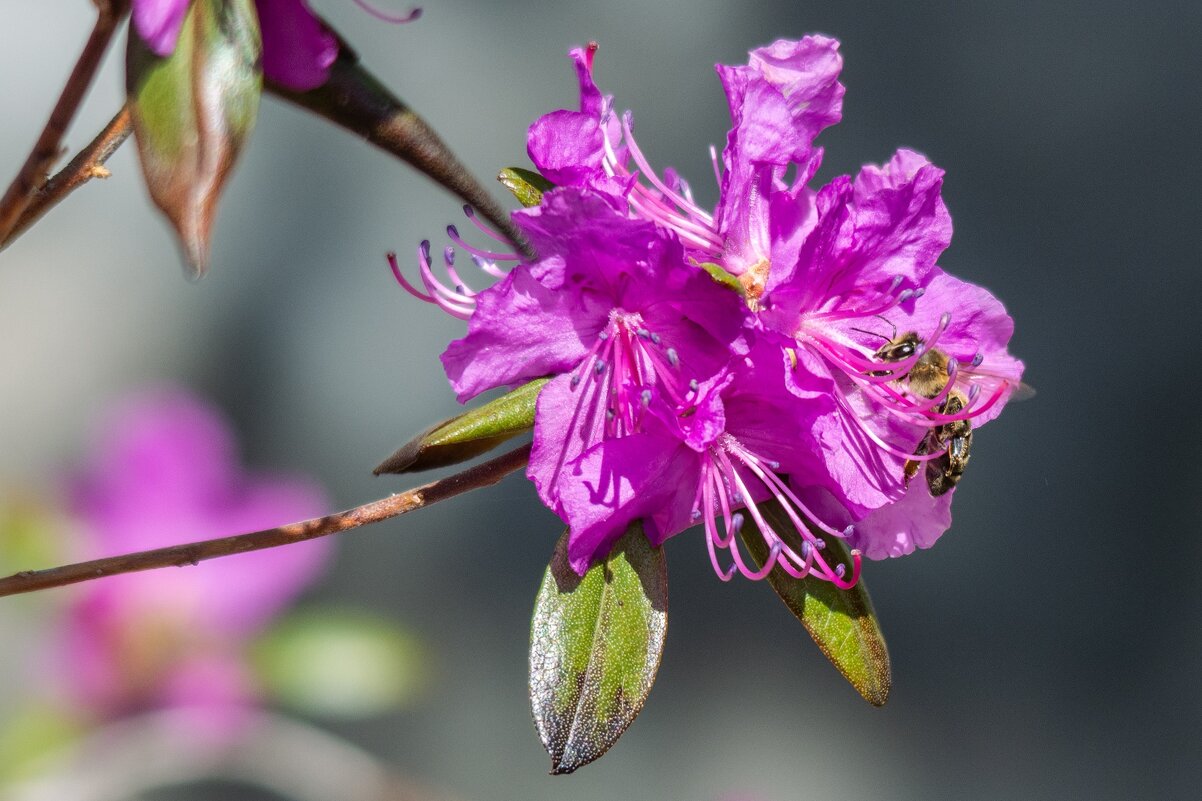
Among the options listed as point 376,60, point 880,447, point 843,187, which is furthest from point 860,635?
point 376,60

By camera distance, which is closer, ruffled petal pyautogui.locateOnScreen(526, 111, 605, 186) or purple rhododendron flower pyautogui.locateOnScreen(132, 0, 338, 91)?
purple rhododendron flower pyautogui.locateOnScreen(132, 0, 338, 91)

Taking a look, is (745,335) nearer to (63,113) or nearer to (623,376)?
(623,376)

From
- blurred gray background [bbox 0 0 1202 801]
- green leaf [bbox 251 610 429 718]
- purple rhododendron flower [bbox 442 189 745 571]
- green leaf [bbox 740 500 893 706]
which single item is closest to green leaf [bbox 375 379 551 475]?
purple rhododendron flower [bbox 442 189 745 571]

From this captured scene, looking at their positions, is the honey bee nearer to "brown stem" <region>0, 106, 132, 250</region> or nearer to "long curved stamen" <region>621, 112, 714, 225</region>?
"long curved stamen" <region>621, 112, 714, 225</region>

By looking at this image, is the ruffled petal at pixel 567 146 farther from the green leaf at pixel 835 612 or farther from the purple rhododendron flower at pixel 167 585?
the purple rhododendron flower at pixel 167 585

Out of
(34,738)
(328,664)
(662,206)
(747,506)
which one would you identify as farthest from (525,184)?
(34,738)

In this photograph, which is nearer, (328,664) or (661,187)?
(661,187)

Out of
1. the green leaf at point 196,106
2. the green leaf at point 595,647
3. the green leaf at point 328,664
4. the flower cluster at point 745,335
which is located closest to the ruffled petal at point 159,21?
the green leaf at point 196,106

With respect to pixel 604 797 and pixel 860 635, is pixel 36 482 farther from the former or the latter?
pixel 860 635
